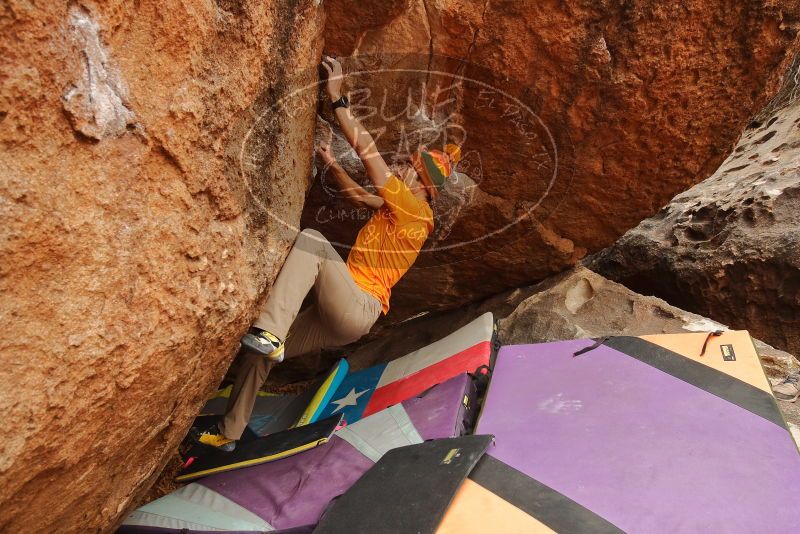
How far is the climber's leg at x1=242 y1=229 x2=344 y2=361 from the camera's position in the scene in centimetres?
233

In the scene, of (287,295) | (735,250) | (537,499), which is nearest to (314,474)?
(287,295)

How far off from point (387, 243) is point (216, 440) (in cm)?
129

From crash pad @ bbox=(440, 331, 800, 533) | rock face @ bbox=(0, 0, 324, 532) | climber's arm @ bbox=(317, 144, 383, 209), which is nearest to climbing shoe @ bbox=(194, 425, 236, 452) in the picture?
rock face @ bbox=(0, 0, 324, 532)

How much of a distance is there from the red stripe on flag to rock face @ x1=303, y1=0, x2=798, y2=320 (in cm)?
93

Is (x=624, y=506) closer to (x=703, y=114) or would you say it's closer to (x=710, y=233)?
(x=703, y=114)

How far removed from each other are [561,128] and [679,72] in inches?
23.2

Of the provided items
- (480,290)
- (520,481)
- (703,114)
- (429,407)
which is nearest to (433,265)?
(480,290)

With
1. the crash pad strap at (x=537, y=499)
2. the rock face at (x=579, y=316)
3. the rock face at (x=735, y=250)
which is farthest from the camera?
the rock face at (x=735, y=250)

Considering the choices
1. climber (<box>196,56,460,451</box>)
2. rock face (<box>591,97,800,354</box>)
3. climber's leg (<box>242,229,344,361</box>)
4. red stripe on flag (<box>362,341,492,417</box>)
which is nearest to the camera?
climber's leg (<box>242,229,344,361</box>)

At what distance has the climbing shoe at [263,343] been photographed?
2273 mm

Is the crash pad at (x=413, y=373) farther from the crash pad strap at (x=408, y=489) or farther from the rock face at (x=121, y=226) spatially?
the rock face at (x=121, y=226)

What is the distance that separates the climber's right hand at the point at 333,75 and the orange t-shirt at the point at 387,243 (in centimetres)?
56

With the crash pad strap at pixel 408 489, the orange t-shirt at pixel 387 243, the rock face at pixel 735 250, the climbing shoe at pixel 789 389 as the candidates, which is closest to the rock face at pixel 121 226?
the crash pad strap at pixel 408 489

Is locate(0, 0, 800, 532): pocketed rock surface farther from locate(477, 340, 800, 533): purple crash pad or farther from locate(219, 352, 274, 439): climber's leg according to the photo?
locate(477, 340, 800, 533): purple crash pad
